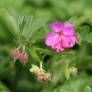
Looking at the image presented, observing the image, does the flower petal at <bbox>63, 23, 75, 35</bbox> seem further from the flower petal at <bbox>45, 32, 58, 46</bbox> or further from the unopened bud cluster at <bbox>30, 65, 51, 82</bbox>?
the unopened bud cluster at <bbox>30, 65, 51, 82</bbox>

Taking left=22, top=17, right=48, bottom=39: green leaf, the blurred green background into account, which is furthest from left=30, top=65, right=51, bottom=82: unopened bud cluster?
left=22, top=17, right=48, bottom=39: green leaf

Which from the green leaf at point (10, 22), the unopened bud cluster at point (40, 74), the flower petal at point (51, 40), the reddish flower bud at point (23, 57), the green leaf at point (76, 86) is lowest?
the green leaf at point (76, 86)

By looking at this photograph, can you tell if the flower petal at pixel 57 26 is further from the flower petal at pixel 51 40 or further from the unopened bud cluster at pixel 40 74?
the unopened bud cluster at pixel 40 74

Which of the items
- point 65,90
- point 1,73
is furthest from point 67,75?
point 1,73

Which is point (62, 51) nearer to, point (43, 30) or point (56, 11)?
point (43, 30)

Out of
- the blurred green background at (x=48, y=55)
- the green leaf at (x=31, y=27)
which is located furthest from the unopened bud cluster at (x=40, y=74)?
the green leaf at (x=31, y=27)

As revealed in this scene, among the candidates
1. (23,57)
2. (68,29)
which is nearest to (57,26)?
(68,29)
